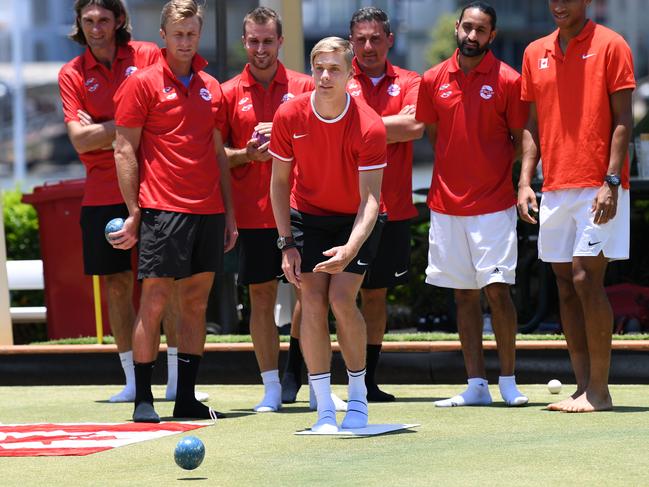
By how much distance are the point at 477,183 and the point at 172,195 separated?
149 centimetres

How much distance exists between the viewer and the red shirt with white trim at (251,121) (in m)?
7.67

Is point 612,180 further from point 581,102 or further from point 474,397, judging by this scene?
point 474,397

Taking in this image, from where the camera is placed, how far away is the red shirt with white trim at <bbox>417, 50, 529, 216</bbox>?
24.3 feet

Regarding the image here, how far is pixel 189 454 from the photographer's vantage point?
5305 millimetres

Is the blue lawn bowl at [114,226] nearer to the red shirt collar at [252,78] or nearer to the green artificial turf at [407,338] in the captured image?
the red shirt collar at [252,78]

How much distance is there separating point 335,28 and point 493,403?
26.2m

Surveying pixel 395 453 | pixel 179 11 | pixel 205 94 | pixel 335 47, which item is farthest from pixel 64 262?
pixel 395 453

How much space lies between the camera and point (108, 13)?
7977mm

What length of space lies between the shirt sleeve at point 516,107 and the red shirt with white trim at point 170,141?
1.48m

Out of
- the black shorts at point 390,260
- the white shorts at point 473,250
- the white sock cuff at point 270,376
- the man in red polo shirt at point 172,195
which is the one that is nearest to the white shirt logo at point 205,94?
the man in red polo shirt at point 172,195

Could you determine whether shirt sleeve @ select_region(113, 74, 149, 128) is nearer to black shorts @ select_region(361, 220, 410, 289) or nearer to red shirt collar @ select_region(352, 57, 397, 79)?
red shirt collar @ select_region(352, 57, 397, 79)

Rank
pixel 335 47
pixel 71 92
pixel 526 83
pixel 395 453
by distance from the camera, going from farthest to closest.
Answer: pixel 71 92, pixel 526 83, pixel 335 47, pixel 395 453

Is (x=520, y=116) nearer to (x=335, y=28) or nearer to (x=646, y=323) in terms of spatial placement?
(x=646, y=323)

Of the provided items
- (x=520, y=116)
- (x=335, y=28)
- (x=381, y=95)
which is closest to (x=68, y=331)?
(x=381, y=95)
